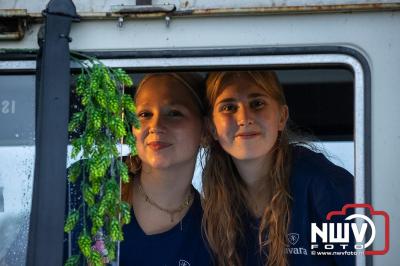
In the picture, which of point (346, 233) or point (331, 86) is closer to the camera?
point (346, 233)

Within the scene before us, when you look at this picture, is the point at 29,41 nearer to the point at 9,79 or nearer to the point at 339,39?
the point at 9,79

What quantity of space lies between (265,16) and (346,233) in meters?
0.73

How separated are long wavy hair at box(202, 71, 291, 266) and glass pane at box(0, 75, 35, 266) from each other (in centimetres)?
65

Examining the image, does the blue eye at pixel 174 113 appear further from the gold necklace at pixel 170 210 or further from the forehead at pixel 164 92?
the gold necklace at pixel 170 210

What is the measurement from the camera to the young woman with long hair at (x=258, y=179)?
302 centimetres

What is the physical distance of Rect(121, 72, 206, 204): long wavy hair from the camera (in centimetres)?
291

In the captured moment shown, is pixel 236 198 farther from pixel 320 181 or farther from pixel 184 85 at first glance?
pixel 184 85

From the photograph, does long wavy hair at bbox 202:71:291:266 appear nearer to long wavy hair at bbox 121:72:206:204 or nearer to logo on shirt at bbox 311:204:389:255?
long wavy hair at bbox 121:72:206:204

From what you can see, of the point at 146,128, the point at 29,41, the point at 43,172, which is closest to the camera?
the point at 43,172

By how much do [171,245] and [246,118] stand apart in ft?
1.83

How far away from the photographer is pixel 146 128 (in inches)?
125

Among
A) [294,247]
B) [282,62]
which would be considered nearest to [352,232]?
[294,247]

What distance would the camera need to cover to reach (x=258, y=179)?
10.7ft

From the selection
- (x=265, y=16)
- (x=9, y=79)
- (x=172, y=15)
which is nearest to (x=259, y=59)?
(x=265, y=16)
